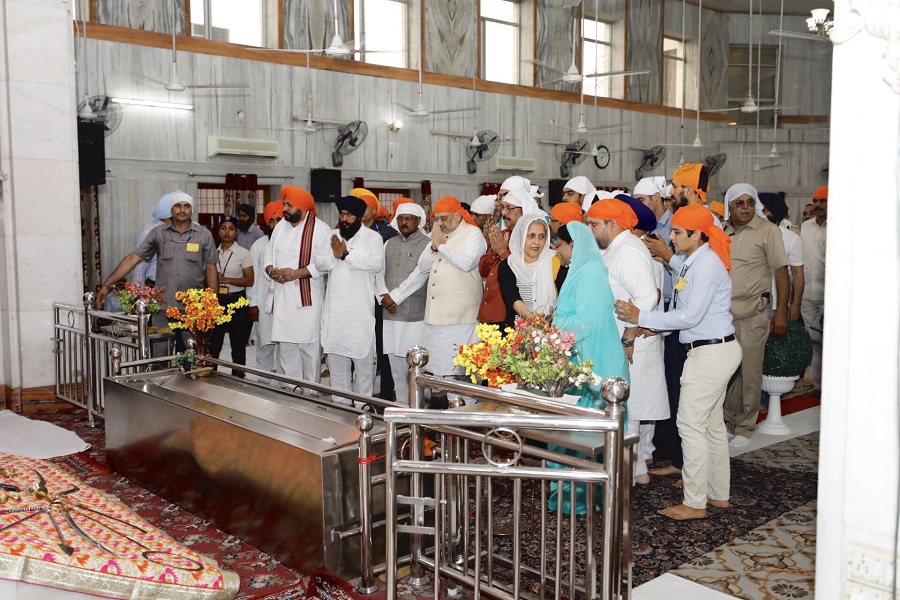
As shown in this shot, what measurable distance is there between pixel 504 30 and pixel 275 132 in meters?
4.74

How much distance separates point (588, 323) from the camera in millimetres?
3771

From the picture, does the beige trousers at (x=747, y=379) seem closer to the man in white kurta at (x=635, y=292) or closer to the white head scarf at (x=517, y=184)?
the man in white kurta at (x=635, y=292)

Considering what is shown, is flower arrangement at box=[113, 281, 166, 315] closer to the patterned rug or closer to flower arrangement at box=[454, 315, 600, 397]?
the patterned rug

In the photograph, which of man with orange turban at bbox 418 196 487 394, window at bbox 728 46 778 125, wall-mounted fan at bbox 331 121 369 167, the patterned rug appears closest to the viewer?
the patterned rug

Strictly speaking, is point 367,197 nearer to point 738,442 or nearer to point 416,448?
point 738,442

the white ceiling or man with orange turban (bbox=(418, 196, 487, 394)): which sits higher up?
the white ceiling

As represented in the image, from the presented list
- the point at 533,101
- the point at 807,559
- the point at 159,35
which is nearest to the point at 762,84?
the point at 533,101

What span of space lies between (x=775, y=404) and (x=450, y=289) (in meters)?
2.36

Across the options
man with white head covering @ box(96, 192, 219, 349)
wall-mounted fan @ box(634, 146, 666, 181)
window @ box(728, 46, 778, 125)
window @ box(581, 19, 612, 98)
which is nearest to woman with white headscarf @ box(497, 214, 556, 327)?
man with white head covering @ box(96, 192, 219, 349)

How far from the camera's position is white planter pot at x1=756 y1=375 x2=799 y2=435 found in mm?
5602

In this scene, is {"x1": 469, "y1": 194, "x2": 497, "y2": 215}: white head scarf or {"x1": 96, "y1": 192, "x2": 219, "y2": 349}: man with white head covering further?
{"x1": 96, "y1": 192, "x2": 219, "y2": 349}: man with white head covering

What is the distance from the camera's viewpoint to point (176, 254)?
6219 mm

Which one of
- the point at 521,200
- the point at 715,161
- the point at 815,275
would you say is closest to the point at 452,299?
the point at 521,200

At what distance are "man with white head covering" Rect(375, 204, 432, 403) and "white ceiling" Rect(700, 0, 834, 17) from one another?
40.5ft
